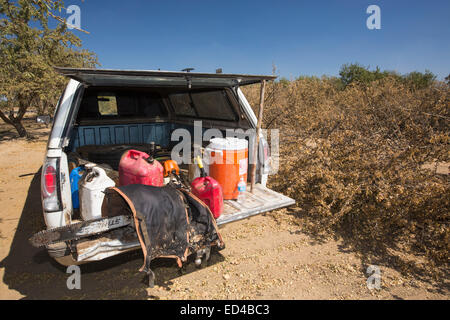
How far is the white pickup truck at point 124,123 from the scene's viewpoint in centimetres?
241

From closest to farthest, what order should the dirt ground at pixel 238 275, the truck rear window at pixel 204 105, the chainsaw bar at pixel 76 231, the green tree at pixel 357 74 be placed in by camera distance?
the chainsaw bar at pixel 76 231, the dirt ground at pixel 238 275, the truck rear window at pixel 204 105, the green tree at pixel 357 74

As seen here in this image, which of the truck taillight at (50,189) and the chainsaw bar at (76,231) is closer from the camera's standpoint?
the chainsaw bar at (76,231)

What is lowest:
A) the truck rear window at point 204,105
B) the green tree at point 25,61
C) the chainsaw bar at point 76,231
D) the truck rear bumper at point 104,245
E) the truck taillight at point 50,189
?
the truck rear bumper at point 104,245

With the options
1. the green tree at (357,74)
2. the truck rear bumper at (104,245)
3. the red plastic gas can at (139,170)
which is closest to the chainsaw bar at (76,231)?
the truck rear bumper at (104,245)

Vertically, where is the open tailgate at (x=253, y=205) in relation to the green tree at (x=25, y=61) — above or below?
below

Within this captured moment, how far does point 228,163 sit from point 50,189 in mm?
2071

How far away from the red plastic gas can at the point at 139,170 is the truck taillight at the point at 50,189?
0.76m

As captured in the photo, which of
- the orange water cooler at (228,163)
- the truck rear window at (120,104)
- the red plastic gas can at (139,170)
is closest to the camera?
the red plastic gas can at (139,170)

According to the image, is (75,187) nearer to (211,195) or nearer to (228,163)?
(211,195)

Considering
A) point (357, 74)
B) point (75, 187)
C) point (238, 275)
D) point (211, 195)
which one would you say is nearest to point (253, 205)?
point (211, 195)

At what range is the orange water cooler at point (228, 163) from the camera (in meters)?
3.56

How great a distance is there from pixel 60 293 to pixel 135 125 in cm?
386

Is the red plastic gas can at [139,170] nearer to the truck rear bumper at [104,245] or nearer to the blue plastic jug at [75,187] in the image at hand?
the blue plastic jug at [75,187]

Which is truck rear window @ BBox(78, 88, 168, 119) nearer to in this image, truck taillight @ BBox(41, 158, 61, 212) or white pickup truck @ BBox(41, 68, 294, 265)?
white pickup truck @ BBox(41, 68, 294, 265)
